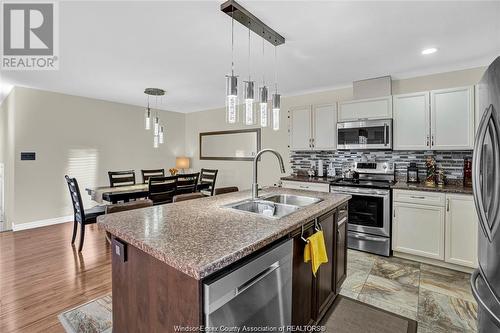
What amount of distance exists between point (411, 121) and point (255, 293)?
125 inches

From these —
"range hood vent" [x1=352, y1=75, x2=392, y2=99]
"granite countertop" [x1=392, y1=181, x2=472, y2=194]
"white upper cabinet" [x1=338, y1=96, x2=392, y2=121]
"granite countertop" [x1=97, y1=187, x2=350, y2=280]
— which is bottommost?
"granite countertop" [x1=97, y1=187, x2=350, y2=280]

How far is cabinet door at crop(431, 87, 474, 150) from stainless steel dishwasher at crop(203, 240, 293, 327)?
2.81 meters

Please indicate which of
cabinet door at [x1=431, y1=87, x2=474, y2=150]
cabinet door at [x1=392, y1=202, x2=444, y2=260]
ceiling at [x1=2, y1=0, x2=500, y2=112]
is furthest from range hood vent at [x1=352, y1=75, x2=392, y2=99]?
cabinet door at [x1=392, y1=202, x2=444, y2=260]

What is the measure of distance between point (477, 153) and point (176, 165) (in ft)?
19.2

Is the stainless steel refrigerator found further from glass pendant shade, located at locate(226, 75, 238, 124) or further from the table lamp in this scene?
the table lamp

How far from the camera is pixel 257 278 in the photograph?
1.15 meters

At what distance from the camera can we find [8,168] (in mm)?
4496

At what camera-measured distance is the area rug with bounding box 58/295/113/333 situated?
186 centimetres

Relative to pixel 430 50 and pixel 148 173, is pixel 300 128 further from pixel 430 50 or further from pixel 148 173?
pixel 148 173

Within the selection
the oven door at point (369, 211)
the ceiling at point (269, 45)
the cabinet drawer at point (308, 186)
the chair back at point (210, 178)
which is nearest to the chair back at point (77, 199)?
the ceiling at point (269, 45)

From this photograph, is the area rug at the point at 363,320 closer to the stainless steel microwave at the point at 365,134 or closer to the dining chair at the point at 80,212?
the stainless steel microwave at the point at 365,134

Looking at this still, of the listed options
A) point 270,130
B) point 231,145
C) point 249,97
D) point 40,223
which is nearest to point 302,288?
point 249,97

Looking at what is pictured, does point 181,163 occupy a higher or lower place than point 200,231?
higher

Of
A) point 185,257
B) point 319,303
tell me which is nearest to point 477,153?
point 319,303
